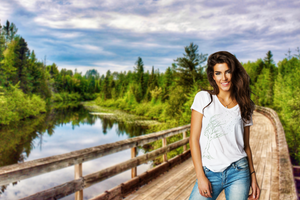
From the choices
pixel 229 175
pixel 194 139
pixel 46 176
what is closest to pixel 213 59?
pixel 194 139

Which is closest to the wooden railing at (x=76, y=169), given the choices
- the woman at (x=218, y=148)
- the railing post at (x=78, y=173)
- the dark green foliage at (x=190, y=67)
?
the railing post at (x=78, y=173)

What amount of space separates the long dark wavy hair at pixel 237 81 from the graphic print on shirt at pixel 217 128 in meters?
0.16

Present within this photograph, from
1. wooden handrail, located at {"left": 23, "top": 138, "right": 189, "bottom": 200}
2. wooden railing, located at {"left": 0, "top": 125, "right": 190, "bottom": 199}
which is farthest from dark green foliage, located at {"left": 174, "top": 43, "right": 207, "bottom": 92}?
wooden handrail, located at {"left": 23, "top": 138, "right": 189, "bottom": 200}

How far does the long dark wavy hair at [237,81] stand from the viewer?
4.77 ft

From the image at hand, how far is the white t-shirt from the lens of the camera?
1344 millimetres

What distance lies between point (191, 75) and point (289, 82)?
9049 millimetres

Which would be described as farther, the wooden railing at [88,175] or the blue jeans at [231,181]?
the wooden railing at [88,175]

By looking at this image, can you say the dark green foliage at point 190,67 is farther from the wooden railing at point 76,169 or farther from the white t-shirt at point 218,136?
the white t-shirt at point 218,136

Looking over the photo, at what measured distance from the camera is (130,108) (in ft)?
162

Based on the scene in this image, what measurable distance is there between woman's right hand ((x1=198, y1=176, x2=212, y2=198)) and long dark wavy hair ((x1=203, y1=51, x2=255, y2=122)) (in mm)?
518

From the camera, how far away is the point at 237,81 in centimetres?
151

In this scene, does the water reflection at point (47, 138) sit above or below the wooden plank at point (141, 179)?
below

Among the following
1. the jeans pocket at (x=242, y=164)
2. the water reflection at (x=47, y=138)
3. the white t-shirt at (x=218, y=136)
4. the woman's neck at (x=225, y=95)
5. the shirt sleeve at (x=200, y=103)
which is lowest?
the water reflection at (x=47, y=138)

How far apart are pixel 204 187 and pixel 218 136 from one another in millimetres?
331
